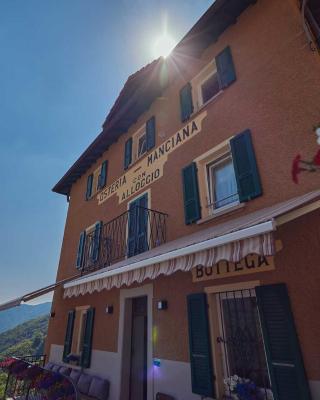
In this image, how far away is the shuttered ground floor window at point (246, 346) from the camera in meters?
5.08

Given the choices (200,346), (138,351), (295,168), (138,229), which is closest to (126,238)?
(138,229)

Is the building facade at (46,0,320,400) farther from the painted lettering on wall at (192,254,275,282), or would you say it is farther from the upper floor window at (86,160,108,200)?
the upper floor window at (86,160,108,200)

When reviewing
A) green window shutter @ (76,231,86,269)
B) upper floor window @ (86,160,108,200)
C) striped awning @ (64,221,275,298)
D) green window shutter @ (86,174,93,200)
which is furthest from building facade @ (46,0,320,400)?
green window shutter @ (86,174,93,200)

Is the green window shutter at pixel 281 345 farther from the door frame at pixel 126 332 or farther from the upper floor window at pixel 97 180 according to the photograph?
the upper floor window at pixel 97 180

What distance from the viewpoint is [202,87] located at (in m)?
11.0

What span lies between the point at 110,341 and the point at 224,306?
6042 mm

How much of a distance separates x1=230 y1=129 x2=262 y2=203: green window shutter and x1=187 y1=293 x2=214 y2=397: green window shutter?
10.4 ft

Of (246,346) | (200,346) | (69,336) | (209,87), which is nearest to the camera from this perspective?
(246,346)

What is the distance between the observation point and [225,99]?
9.04 m

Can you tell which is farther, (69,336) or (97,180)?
(97,180)

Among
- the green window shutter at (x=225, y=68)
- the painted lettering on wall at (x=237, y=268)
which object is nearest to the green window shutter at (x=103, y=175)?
the green window shutter at (x=225, y=68)

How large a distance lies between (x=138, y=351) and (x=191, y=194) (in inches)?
261

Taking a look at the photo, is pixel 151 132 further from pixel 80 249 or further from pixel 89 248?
pixel 80 249

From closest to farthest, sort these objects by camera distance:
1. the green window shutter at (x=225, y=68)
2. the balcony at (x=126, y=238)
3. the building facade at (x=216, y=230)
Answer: the building facade at (x=216, y=230), the green window shutter at (x=225, y=68), the balcony at (x=126, y=238)
